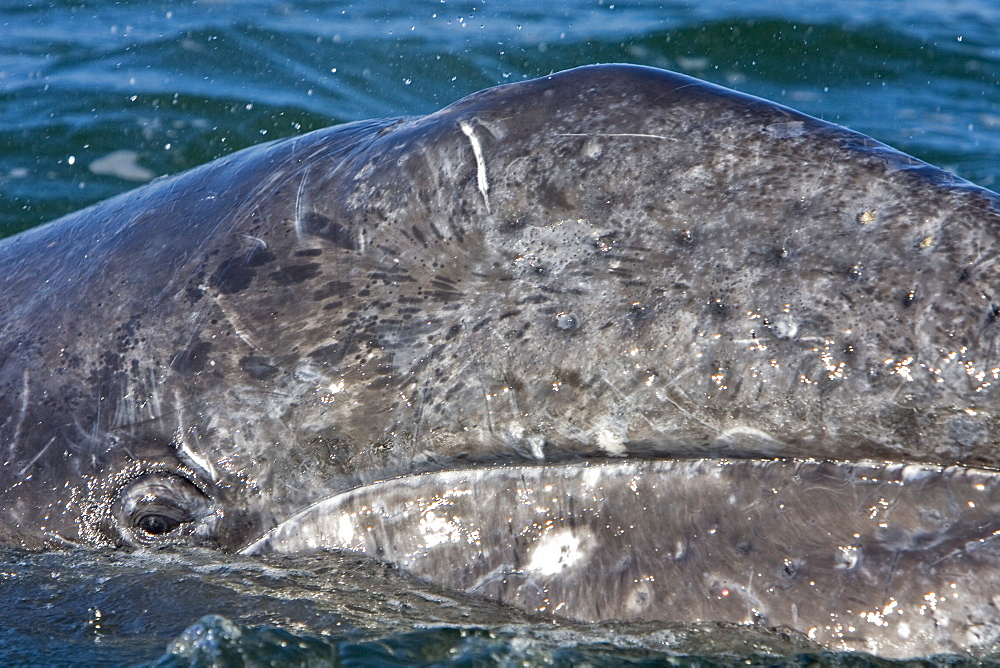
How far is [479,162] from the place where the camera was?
4.45 meters

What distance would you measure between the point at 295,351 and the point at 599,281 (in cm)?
114

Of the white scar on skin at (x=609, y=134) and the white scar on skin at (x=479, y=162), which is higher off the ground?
the white scar on skin at (x=609, y=134)

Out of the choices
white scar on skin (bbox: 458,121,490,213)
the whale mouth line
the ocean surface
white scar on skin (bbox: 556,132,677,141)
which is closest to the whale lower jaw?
the whale mouth line

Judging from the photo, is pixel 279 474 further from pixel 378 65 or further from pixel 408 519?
pixel 378 65

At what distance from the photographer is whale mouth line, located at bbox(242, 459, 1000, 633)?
370 cm

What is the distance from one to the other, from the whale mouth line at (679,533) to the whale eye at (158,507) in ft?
0.98

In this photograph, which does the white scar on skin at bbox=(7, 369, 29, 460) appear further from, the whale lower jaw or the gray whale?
the whale lower jaw

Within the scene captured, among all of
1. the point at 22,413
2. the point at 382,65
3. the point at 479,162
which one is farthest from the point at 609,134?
the point at 382,65

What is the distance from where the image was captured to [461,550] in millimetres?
4137

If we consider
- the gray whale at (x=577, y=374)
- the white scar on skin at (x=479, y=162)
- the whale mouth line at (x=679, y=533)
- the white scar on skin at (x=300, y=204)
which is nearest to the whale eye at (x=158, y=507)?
the gray whale at (x=577, y=374)

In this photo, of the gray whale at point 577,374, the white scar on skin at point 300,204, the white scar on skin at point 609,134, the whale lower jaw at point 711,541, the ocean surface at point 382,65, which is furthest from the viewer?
the ocean surface at point 382,65

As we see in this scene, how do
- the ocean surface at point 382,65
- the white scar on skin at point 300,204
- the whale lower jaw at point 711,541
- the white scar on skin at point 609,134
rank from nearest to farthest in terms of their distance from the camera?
the whale lower jaw at point 711,541, the white scar on skin at point 609,134, the white scar on skin at point 300,204, the ocean surface at point 382,65

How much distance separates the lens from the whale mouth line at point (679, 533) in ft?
12.1

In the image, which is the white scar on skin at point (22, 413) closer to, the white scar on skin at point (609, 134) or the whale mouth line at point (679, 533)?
the whale mouth line at point (679, 533)
